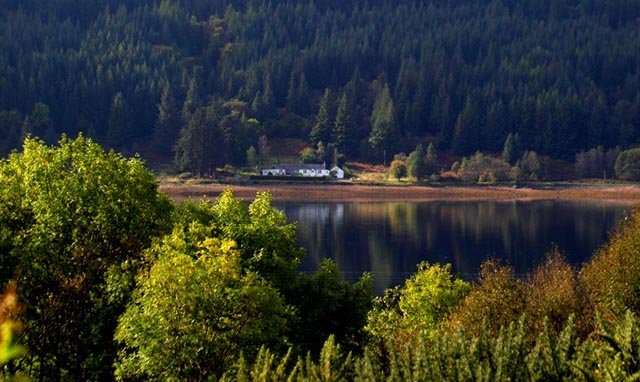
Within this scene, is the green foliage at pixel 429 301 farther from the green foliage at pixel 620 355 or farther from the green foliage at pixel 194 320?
the green foliage at pixel 620 355

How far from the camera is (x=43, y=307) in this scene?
34688 millimetres

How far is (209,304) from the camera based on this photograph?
30844 mm

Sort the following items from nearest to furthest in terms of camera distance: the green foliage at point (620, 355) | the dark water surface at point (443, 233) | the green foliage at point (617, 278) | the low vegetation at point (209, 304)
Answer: the green foliage at point (620, 355) → the low vegetation at point (209, 304) → the green foliage at point (617, 278) → the dark water surface at point (443, 233)

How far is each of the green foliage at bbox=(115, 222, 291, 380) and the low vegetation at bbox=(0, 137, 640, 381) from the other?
5cm

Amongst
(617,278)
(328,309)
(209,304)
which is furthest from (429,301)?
(209,304)

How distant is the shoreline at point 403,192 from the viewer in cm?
18450

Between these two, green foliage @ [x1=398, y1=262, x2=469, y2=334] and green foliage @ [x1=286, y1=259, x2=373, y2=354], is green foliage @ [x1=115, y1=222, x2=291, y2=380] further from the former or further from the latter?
green foliage @ [x1=398, y1=262, x2=469, y2=334]

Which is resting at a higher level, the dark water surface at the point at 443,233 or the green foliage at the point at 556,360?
the green foliage at the point at 556,360

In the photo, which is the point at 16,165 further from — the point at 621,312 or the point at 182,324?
the point at 621,312

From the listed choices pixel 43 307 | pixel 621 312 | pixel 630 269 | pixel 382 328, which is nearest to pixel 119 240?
pixel 43 307

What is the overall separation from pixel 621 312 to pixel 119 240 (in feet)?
70.8

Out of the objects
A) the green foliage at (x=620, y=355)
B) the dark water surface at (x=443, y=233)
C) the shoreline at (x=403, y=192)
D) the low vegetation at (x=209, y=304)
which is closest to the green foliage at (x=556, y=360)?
the low vegetation at (x=209, y=304)

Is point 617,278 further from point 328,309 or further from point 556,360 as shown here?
point 556,360

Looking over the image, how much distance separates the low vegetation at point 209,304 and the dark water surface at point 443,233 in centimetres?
3858
